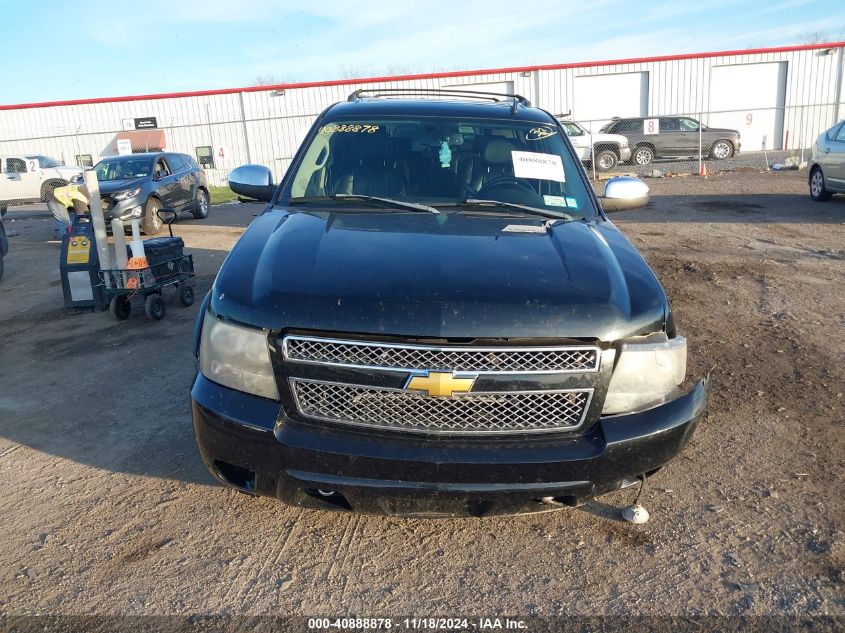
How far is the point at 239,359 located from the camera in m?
2.62

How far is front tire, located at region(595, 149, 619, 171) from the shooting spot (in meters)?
22.4

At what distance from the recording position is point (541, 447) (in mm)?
2551

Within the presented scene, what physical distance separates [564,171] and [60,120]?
3358 centimetres

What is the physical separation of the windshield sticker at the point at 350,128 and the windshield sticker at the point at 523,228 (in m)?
1.28

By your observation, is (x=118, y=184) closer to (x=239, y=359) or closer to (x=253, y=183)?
(x=253, y=183)

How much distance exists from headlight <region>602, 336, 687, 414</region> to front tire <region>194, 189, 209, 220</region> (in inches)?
557

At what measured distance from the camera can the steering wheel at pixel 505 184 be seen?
12.7 ft

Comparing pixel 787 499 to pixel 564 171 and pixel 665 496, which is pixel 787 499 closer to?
pixel 665 496

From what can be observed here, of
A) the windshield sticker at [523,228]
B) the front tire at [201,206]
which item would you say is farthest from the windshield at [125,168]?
the windshield sticker at [523,228]

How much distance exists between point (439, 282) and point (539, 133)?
2.03 metres

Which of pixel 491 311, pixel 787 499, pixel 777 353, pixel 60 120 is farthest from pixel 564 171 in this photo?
pixel 60 120

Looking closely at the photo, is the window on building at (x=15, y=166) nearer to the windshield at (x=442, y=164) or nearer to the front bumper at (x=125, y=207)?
the front bumper at (x=125, y=207)

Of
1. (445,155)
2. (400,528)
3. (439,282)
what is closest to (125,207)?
(445,155)

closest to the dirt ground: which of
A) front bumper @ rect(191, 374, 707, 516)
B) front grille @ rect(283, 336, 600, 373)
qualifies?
front bumper @ rect(191, 374, 707, 516)
